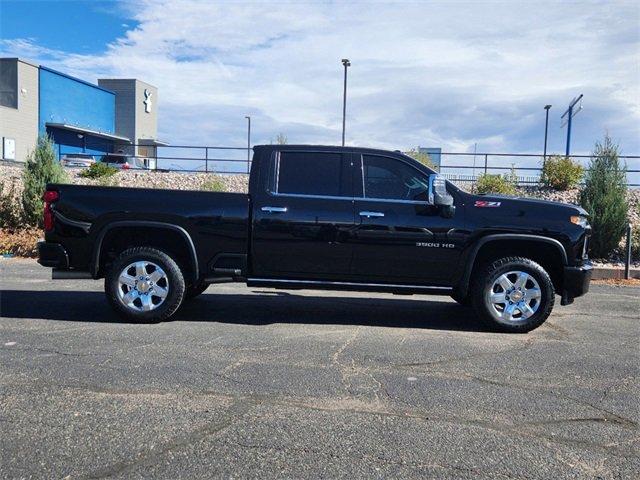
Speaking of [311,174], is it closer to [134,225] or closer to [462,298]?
[134,225]

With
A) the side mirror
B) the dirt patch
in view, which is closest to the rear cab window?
the side mirror

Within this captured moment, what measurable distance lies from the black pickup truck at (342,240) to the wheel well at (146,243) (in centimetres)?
4

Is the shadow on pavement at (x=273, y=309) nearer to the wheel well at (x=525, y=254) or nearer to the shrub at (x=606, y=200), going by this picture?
the wheel well at (x=525, y=254)

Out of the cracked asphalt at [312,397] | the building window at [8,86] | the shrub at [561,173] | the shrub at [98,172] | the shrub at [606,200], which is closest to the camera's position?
the cracked asphalt at [312,397]

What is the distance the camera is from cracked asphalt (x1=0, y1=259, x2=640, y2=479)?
3322mm

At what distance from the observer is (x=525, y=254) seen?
260 inches

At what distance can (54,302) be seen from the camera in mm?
7715

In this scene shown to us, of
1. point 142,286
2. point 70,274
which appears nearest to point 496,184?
point 142,286

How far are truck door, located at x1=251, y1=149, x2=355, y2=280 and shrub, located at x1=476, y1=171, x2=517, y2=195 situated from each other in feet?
39.0

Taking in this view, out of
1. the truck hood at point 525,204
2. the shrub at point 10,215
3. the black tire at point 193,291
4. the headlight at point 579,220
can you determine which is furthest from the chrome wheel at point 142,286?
the shrub at point 10,215

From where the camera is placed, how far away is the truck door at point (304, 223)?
6.44 m

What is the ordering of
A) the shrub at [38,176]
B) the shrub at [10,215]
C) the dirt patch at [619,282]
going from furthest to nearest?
the shrub at [10,215], the shrub at [38,176], the dirt patch at [619,282]

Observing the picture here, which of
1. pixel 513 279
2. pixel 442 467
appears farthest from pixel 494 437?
pixel 513 279

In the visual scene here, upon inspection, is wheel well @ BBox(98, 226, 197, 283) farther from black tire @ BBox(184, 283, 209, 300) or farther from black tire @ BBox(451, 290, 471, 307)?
black tire @ BBox(451, 290, 471, 307)
